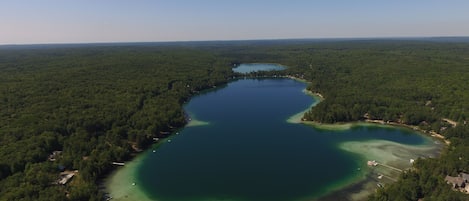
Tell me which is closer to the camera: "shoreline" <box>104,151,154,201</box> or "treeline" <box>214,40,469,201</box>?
"treeline" <box>214,40,469,201</box>

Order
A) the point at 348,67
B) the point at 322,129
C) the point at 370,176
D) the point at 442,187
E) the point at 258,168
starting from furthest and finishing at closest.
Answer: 1. the point at 348,67
2. the point at 322,129
3. the point at 258,168
4. the point at 370,176
5. the point at 442,187

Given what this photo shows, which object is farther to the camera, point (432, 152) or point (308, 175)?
point (432, 152)

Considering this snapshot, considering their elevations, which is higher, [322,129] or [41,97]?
[41,97]

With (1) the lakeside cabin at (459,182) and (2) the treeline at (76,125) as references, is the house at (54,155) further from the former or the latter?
(1) the lakeside cabin at (459,182)

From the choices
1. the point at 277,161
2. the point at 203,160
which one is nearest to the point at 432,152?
the point at 277,161

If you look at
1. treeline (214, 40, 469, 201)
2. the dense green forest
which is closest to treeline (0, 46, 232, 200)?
the dense green forest

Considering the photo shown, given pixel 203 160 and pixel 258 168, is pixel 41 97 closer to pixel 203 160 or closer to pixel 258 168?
pixel 203 160

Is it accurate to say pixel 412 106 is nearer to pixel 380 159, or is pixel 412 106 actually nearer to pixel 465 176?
pixel 380 159

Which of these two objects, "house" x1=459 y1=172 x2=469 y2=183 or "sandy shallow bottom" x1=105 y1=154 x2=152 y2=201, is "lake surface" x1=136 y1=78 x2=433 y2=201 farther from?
"house" x1=459 y1=172 x2=469 y2=183
